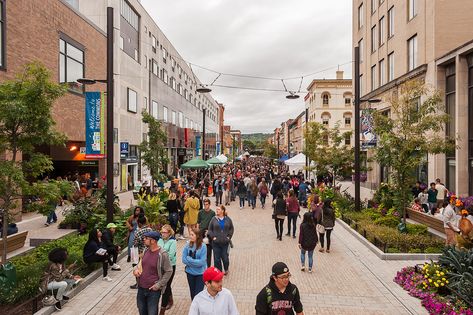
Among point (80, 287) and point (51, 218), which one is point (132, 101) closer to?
point (51, 218)

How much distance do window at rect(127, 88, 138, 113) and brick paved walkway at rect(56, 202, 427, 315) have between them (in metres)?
21.1

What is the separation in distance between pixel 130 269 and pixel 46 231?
22.4 ft

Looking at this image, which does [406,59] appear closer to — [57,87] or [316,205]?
[316,205]

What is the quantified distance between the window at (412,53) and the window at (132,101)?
22168mm

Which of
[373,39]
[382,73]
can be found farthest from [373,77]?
[373,39]

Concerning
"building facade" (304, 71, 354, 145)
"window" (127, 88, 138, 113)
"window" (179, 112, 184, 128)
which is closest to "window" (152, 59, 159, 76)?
"window" (127, 88, 138, 113)

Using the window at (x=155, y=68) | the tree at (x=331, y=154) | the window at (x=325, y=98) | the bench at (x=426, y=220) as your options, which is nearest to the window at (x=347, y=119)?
the window at (x=325, y=98)

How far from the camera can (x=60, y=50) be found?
19.2 m

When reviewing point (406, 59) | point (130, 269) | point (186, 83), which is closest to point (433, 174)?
point (406, 59)

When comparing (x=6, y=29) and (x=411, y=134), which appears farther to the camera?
(x=6, y=29)

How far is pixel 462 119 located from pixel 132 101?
24915 mm

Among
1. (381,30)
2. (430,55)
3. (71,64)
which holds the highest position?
(381,30)

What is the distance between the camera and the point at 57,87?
8.32 meters

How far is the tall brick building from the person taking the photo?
15156 millimetres
